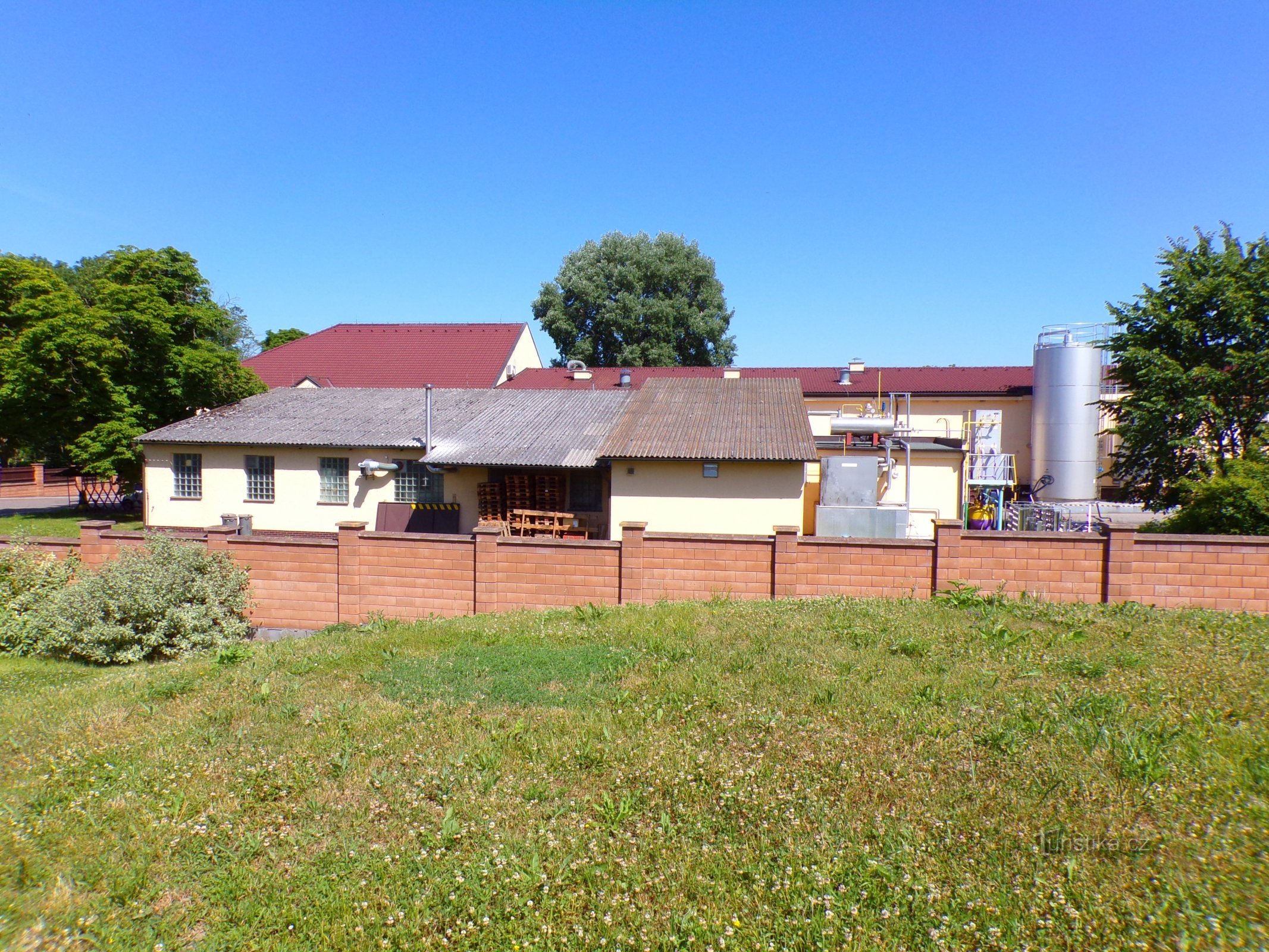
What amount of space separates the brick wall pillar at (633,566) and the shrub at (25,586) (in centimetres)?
828

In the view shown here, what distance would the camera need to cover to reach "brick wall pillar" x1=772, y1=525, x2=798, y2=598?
10445 millimetres

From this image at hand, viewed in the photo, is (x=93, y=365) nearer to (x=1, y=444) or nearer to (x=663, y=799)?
(x=1, y=444)

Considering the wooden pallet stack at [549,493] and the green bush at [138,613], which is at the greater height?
the wooden pallet stack at [549,493]

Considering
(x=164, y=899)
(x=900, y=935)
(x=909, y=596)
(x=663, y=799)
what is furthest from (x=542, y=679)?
(x=909, y=596)

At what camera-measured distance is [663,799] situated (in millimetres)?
4789

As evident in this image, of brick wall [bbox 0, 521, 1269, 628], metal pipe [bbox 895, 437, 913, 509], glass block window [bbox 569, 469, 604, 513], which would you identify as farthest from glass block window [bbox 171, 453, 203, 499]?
metal pipe [bbox 895, 437, 913, 509]

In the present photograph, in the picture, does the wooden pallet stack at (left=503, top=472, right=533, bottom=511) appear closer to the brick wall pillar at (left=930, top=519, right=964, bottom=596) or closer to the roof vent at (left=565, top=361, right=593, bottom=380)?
the brick wall pillar at (left=930, top=519, right=964, bottom=596)

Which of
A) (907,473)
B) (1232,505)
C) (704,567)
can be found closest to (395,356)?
(907,473)

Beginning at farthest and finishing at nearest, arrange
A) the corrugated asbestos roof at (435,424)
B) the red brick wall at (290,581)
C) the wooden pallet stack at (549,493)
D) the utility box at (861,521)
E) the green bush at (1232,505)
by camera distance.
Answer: the corrugated asbestos roof at (435,424), the wooden pallet stack at (549,493), the utility box at (861,521), the red brick wall at (290,581), the green bush at (1232,505)

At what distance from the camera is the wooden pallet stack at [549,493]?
17.4 meters

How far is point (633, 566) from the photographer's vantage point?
10625 mm

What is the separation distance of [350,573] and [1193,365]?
739 inches

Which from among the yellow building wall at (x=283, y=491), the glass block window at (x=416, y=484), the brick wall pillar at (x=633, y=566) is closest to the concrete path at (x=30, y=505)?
the yellow building wall at (x=283, y=491)

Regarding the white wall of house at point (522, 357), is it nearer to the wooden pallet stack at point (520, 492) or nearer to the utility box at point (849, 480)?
the wooden pallet stack at point (520, 492)
